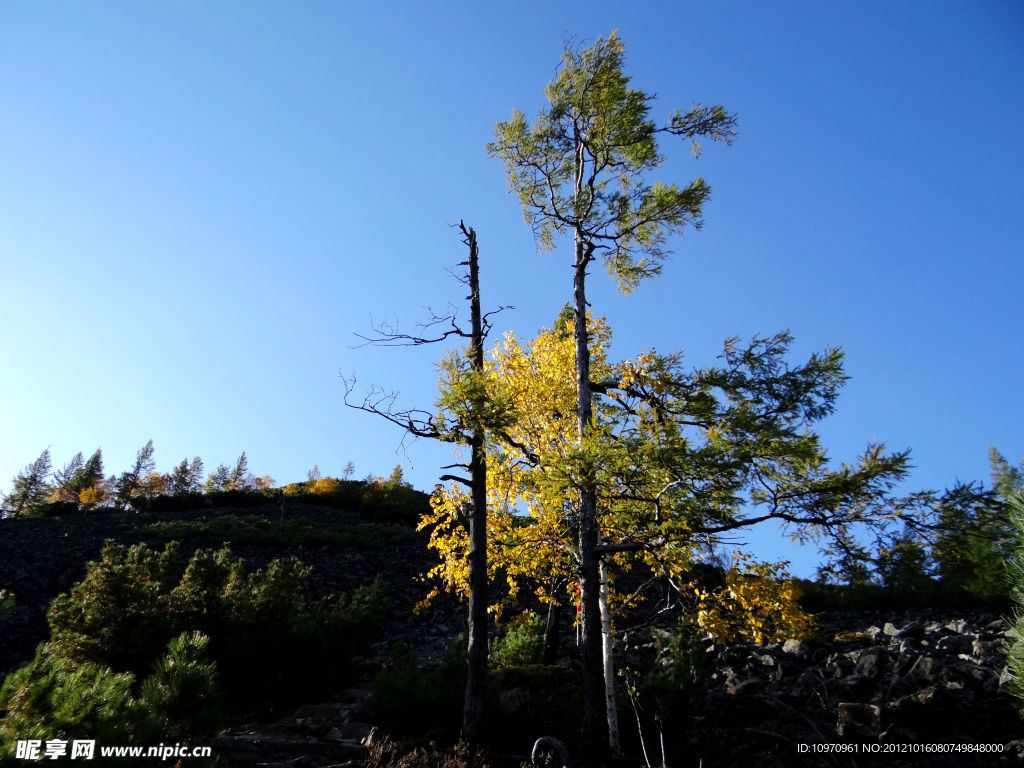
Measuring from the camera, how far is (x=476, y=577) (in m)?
7.58

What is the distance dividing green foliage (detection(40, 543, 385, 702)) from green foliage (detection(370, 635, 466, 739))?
7.46 ft

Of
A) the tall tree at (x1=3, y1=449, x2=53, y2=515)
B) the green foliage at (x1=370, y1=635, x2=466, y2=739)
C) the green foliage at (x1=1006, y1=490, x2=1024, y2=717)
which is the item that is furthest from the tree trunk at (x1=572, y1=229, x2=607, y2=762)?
the tall tree at (x1=3, y1=449, x2=53, y2=515)

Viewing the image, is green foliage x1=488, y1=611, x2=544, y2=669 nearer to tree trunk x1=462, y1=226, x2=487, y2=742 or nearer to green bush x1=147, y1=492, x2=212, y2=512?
tree trunk x1=462, y1=226, x2=487, y2=742

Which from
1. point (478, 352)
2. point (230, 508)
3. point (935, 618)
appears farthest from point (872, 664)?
point (230, 508)

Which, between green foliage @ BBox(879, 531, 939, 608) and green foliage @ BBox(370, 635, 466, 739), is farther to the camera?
green foliage @ BBox(370, 635, 466, 739)

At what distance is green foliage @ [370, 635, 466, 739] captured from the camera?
744cm

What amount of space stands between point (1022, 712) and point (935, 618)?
17.1 m

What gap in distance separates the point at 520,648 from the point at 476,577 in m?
4.38

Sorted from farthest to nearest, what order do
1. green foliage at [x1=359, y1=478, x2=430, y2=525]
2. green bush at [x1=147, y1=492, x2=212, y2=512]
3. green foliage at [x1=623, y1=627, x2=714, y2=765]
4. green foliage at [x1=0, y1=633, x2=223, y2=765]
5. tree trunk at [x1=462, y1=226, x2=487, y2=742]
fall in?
green bush at [x1=147, y1=492, x2=212, y2=512], green foliage at [x1=359, y1=478, x2=430, y2=525], tree trunk at [x1=462, y1=226, x2=487, y2=742], green foliage at [x1=623, y1=627, x2=714, y2=765], green foliage at [x1=0, y1=633, x2=223, y2=765]

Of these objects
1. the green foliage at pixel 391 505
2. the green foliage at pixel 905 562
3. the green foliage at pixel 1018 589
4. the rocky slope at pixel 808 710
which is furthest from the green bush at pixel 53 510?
the green foliage at pixel 1018 589

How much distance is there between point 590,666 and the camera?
6512 millimetres

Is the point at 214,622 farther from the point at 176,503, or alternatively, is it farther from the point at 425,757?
Answer: the point at 176,503

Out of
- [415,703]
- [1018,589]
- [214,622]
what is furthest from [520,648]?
[1018,589]

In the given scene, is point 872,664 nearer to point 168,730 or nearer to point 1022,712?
point 1022,712
